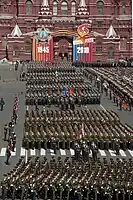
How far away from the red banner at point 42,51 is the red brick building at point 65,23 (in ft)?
8.82

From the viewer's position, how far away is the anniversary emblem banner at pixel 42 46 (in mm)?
87875

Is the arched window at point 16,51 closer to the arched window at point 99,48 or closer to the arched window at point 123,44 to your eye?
the arched window at point 99,48

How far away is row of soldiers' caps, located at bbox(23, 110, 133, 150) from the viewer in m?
30.0

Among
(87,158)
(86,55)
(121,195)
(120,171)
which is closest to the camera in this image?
(121,195)

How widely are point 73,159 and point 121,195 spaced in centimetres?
683

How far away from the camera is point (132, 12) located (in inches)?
3782

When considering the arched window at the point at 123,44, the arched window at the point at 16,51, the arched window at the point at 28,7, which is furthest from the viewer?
the arched window at the point at 28,7

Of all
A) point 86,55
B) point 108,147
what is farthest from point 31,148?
point 86,55

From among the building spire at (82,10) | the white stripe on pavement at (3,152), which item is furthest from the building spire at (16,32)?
the white stripe on pavement at (3,152)

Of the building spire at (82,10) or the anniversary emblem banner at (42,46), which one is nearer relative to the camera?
the anniversary emblem banner at (42,46)

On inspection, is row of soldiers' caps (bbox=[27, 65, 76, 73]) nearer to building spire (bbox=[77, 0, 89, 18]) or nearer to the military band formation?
the military band formation

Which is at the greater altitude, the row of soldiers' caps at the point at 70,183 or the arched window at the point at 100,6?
the arched window at the point at 100,6

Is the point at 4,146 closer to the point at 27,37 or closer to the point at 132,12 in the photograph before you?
the point at 27,37

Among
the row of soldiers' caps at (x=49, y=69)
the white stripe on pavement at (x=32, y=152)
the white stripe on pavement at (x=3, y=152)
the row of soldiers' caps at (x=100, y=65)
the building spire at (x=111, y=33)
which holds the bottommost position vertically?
the white stripe on pavement at (x=3, y=152)
